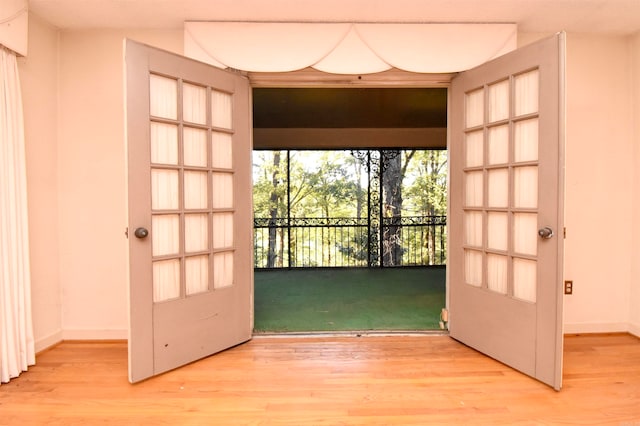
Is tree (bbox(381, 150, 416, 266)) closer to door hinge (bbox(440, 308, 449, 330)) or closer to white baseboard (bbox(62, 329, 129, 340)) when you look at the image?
door hinge (bbox(440, 308, 449, 330))

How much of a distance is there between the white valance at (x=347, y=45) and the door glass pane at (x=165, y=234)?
1.18 metres

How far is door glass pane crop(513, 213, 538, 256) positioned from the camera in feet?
7.55

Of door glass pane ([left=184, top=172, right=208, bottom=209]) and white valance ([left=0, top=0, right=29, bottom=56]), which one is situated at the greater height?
white valance ([left=0, top=0, right=29, bottom=56])

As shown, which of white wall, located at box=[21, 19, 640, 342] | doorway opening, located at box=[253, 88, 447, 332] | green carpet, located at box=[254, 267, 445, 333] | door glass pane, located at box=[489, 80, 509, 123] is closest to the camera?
door glass pane, located at box=[489, 80, 509, 123]

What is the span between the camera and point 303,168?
23.9 ft

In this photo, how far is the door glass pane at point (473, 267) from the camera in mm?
2667

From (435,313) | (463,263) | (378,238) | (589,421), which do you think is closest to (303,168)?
(378,238)

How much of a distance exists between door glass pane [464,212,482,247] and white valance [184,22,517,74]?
1080 millimetres

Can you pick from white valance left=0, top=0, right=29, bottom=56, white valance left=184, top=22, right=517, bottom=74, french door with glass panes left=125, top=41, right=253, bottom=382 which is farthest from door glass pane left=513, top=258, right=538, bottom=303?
white valance left=0, top=0, right=29, bottom=56

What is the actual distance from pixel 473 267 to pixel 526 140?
3.14 ft

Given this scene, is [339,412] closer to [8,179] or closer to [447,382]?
[447,382]

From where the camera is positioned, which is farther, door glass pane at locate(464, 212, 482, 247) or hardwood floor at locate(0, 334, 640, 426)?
door glass pane at locate(464, 212, 482, 247)

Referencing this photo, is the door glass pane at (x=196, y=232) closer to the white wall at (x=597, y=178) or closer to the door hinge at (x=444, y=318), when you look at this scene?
the door hinge at (x=444, y=318)

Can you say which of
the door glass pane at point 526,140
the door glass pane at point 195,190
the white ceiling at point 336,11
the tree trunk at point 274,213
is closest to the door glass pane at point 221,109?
the door glass pane at point 195,190
